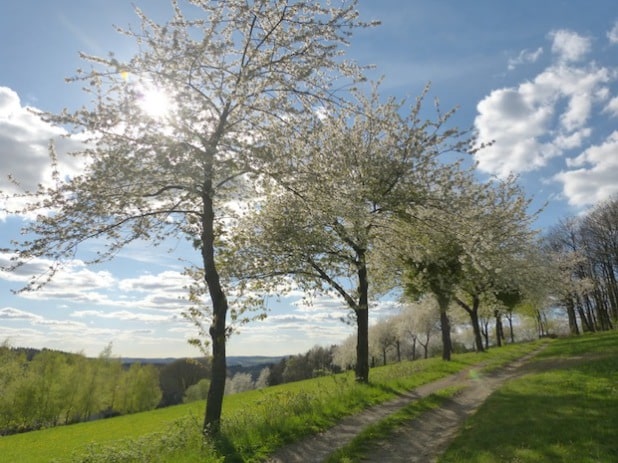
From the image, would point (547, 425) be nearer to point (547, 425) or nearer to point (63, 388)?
point (547, 425)

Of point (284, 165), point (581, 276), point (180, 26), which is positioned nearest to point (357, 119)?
point (284, 165)

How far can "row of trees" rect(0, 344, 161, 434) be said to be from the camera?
167ft

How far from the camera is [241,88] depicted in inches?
405

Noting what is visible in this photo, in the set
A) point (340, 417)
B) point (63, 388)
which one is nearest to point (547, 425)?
point (340, 417)

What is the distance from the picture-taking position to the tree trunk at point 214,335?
10.7 m

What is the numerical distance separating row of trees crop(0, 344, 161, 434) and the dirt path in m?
55.1

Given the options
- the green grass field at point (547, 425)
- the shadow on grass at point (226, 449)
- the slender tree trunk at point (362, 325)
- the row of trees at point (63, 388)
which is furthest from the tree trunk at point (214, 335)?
the row of trees at point (63, 388)

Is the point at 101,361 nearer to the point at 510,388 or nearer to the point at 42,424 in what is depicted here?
the point at 42,424

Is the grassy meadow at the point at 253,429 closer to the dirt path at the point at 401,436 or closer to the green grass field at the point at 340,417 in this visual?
the green grass field at the point at 340,417

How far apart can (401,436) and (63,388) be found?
61.5 meters

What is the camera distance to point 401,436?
1040 cm

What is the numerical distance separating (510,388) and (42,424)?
6075 centimetres

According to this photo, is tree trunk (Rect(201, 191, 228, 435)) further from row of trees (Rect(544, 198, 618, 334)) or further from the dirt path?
row of trees (Rect(544, 198, 618, 334))

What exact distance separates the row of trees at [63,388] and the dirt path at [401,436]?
181 ft
